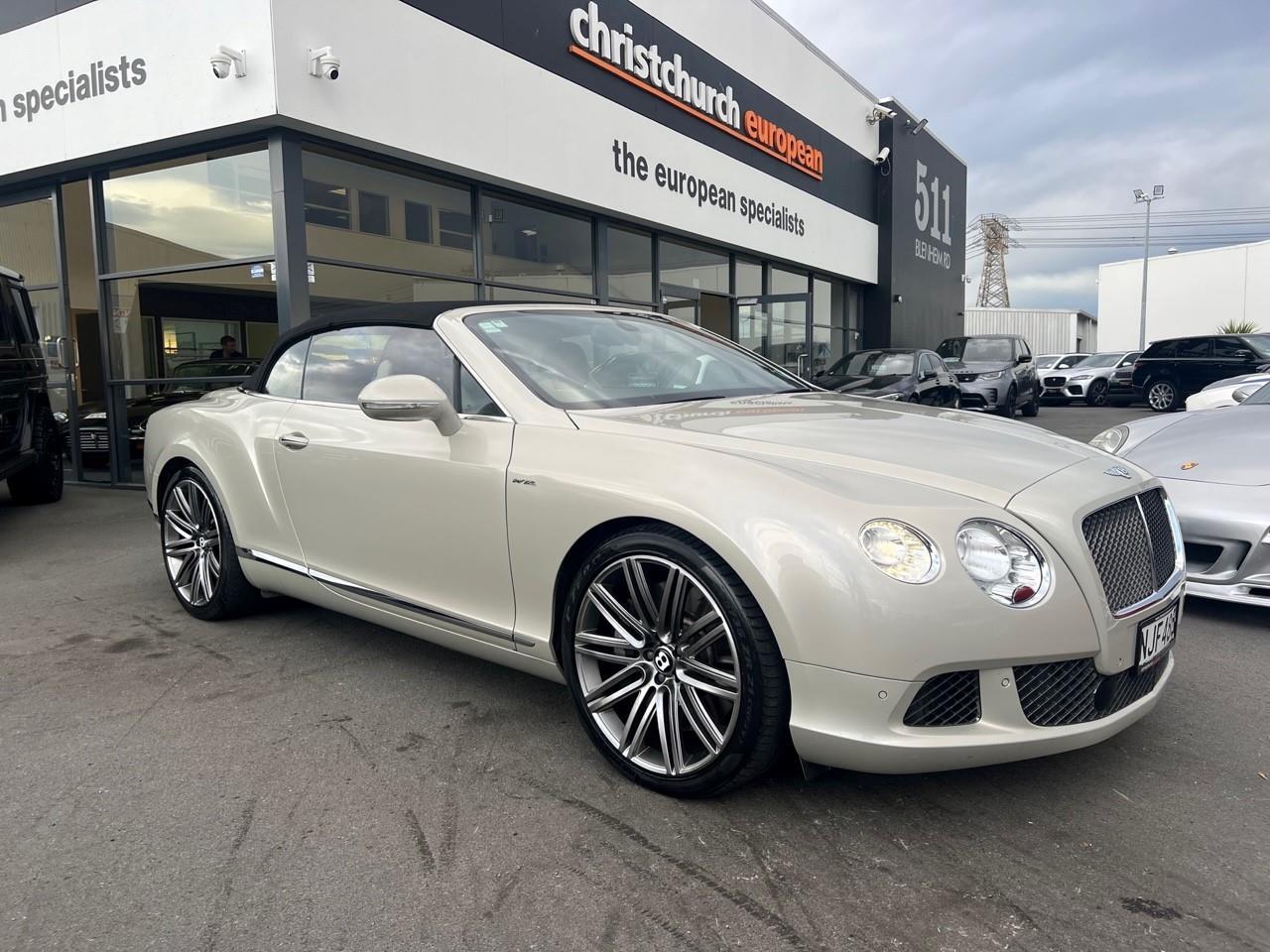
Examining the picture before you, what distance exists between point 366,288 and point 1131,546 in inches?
282

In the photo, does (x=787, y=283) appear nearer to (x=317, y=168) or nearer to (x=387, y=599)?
(x=317, y=168)

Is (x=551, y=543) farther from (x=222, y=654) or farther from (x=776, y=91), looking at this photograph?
(x=776, y=91)

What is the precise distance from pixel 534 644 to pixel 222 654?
1.75 metres

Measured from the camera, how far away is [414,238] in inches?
333

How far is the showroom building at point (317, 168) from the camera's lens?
7.04 m

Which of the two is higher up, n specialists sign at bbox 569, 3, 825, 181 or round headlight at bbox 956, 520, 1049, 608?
n specialists sign at bbox 569, 3, 825, 181

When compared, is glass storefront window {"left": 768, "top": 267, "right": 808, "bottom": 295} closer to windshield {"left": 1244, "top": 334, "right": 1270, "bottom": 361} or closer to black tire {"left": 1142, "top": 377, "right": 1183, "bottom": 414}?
black tire {"left": 1142, "top": 377, "right": 1183, "bottom": 414}

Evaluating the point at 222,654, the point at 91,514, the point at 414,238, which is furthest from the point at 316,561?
the point at 414,238

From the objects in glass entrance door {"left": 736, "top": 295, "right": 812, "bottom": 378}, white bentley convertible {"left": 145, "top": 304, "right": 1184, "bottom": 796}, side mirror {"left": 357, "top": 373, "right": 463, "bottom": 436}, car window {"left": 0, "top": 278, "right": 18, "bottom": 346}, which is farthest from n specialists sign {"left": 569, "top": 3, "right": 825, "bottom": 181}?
side mirror {"left": 357, "top": 373, "right": 463, "bottom": 436}

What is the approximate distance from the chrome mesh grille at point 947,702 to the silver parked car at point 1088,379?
71.2 ft

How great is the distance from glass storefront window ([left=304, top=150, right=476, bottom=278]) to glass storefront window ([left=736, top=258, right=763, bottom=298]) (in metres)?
6.24

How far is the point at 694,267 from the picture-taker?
12.9m

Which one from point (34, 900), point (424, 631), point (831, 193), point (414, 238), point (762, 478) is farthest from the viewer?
point (831, 193)

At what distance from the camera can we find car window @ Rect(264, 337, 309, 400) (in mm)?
3692
